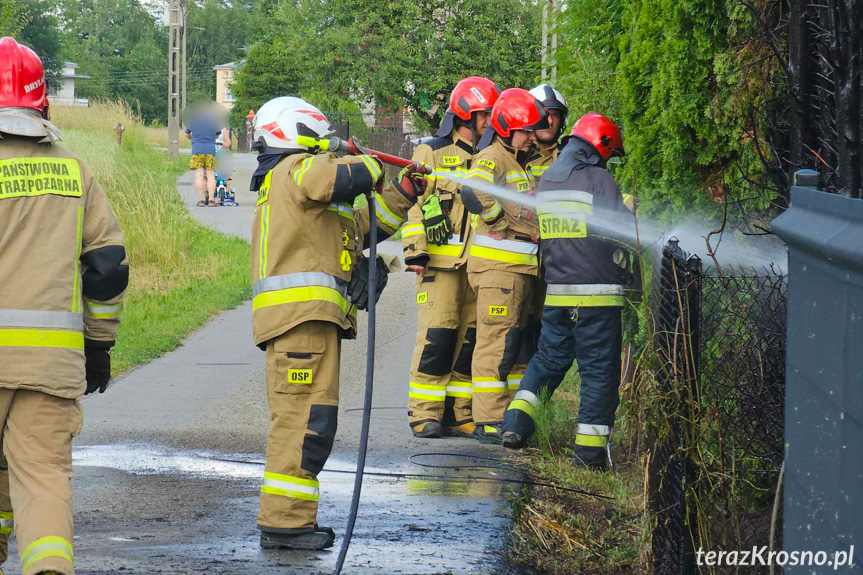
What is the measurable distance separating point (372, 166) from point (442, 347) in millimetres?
2542

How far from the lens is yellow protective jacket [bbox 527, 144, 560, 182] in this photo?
712cm

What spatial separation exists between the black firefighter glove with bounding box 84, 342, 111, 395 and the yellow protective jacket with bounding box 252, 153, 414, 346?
0.75 m

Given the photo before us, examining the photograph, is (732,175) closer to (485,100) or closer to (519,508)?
(519,508)

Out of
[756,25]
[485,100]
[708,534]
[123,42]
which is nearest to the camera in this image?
[708,534]

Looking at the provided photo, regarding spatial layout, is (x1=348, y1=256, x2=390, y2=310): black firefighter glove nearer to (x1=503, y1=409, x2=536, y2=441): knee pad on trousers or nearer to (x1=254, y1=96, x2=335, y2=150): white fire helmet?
(x1=254, y1=96, x2=335, y2=150): white fire helmet

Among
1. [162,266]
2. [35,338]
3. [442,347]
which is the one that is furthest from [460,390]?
[162,266]

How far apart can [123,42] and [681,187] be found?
260 feet

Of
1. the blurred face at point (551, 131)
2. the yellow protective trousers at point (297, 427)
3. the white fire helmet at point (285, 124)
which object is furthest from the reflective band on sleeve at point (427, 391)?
the white fire helmet at point (285, 124)

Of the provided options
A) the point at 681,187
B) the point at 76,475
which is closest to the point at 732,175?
the point at 681,187

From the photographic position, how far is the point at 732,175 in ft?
16.4

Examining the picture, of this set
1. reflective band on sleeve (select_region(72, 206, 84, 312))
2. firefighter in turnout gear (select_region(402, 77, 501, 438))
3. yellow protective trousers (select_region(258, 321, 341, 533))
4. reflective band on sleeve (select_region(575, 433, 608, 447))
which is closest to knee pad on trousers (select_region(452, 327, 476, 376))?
firefighter in turnout gear (select_region(402, 77, 501, 438))

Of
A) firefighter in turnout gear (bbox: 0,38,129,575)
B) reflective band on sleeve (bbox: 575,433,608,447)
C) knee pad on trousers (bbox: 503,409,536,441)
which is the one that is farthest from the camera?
knee pad on trousers (bbox: 503,409,536,441)

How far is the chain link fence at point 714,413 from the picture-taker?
12.3 ft

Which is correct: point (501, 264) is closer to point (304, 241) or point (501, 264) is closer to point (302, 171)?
point (304, 241)
